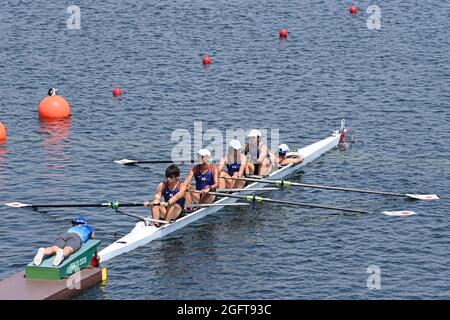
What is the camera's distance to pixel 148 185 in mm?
45531

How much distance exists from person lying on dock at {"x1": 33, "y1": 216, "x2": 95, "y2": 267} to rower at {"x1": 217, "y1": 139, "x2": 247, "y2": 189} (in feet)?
30.7

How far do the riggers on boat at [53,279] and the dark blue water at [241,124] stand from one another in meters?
0.58

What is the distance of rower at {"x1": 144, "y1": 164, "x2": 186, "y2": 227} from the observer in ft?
127

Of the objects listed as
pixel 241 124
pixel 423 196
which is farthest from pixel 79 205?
pixel 241 124

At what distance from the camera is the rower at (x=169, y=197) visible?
38.8 metres

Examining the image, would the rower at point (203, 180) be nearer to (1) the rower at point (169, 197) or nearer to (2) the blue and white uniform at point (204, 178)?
(2) the blue and white uniform at point (204, 178)

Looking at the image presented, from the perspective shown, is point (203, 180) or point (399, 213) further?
point (399, 213)

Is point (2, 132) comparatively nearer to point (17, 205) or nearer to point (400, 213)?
point (17, 205)

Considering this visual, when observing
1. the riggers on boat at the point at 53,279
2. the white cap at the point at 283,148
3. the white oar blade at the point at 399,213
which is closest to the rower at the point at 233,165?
the white cap at the point at 283,148

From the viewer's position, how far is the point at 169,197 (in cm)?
3925

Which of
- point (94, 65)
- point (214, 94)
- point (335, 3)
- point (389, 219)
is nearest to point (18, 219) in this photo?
point (389, 219)

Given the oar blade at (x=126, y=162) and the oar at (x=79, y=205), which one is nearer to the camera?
the oar at (x=79, y=205)

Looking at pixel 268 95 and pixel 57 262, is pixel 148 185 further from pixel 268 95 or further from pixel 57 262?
pixel 268 95

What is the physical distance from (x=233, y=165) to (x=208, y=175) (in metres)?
2.68
